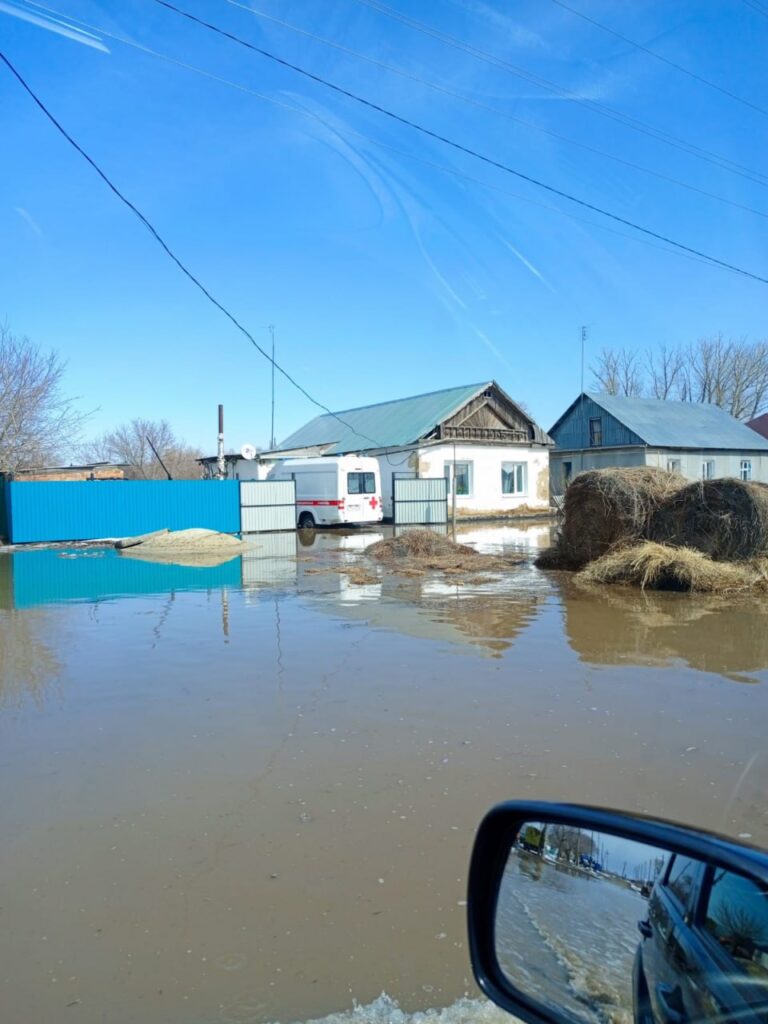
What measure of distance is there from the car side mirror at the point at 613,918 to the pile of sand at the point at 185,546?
17841 millimetres

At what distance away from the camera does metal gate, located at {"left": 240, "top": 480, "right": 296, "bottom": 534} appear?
26.0 metres

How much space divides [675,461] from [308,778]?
1506 inches

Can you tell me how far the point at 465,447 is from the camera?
32.4 meters

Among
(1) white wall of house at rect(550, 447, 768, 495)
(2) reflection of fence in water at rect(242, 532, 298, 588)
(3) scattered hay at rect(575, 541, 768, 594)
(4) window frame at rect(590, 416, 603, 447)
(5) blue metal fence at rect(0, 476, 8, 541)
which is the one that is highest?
(4) window frame at rect(590, 416, 603, 447)

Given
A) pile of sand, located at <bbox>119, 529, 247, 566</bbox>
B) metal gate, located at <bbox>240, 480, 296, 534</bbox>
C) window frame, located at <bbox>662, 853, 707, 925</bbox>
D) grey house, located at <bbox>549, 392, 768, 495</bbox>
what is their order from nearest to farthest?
window frame, located at <bbox>662, 853, 707, 925</bbox>
pile of sand, located at <bbox>119, 529, 247, 566</bbox>
metal gate, located at <bbox>240, 480, 296, 534</bbox>
grey house, located at <bbox>549, 392, 768, 495</bbox>

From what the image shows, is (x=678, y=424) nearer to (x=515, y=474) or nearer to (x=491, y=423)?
(x=515, y=474)

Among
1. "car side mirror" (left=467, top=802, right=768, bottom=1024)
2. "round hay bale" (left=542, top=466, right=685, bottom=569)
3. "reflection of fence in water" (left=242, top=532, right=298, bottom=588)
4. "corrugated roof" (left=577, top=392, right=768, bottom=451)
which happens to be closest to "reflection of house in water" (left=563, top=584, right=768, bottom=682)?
"round hay bale" (left=542, top=466, right=685, bottom=569)

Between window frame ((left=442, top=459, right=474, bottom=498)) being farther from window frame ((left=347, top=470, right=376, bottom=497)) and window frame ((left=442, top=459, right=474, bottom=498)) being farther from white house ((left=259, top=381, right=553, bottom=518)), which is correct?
window frame ((left=347, top=470, right=376, bottom=497))

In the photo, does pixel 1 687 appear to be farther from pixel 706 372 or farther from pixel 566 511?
pixel 706 372

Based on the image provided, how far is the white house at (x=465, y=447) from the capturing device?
31547 millimetres

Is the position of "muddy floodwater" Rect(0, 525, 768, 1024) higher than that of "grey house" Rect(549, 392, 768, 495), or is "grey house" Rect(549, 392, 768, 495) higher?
"grey house" Rect(549, 392, 768, 495)

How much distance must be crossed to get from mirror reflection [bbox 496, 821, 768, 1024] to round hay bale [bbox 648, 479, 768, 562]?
39.2 feet

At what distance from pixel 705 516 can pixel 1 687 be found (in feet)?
35.5

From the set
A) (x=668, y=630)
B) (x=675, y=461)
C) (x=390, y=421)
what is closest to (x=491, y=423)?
(x=390, y=421)
